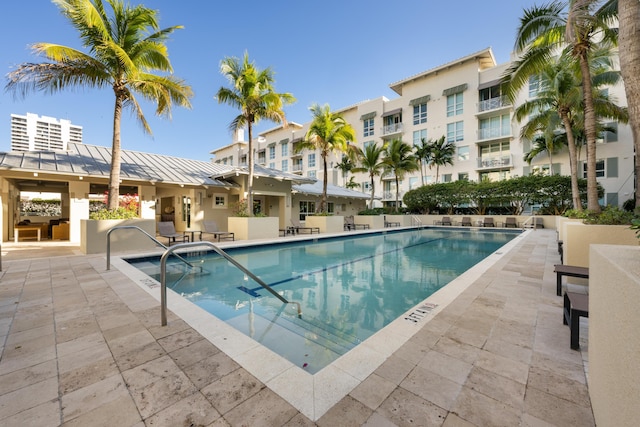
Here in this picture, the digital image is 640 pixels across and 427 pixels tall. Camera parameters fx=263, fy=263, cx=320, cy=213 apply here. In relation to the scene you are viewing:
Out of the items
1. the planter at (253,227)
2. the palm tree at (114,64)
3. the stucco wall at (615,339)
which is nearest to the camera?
the stucco wall at (615,339)

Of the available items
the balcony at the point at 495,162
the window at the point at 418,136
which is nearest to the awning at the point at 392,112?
the window at the point at 418,136

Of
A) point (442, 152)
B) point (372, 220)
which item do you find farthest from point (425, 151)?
point (372, 220)

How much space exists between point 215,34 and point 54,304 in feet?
49.4

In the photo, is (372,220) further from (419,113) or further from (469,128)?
(419,113)

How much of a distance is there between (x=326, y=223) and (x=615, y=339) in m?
15.3

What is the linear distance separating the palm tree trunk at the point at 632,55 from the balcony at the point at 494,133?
2439 cm

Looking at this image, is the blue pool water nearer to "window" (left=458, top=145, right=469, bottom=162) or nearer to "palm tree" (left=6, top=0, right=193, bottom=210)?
"palm tree" (left=6, top=0, right=193, bottom=210)

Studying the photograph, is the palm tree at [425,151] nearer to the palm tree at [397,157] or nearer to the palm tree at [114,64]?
the palm tree at [397,157]

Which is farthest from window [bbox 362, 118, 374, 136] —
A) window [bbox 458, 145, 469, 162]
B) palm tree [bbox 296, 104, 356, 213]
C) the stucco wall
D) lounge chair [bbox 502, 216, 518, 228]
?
the stucco wall

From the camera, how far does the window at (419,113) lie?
30.4 metres

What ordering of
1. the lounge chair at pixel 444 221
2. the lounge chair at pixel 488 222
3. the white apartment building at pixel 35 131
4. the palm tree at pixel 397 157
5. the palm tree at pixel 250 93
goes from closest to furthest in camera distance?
the palm tree at pixel 250 93, the lounge chair at pixel 488 222, the palm tree at pixel 397 157, the lounge chair at pixel 444 221, the white apartment building at pixel 35 131

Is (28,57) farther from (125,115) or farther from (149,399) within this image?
(149,399)

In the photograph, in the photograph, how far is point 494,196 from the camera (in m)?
22.4

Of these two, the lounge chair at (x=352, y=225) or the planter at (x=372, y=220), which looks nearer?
the lounge chair at (x=352, y=225)
